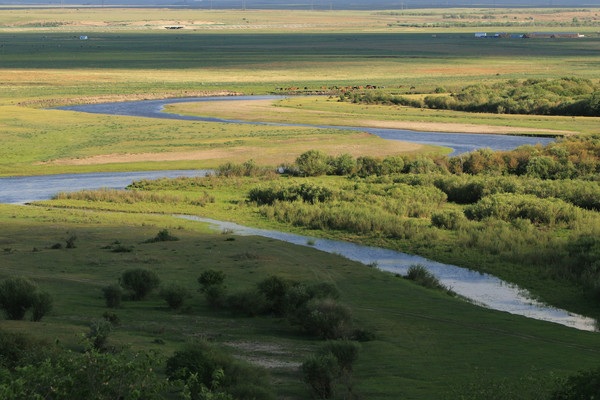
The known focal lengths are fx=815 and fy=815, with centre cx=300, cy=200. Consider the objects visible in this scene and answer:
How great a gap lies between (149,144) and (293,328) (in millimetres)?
50593

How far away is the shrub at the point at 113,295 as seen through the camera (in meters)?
24.7

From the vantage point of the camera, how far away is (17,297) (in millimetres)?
21703

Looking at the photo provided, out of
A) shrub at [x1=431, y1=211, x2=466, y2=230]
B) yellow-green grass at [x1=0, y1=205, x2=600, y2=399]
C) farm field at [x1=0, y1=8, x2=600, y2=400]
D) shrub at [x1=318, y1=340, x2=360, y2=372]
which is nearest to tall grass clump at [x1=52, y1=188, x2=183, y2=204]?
farm field at [x1=0, y1=8, x2=600, y2=400]

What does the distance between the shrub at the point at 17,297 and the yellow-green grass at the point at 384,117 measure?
65.1 metres

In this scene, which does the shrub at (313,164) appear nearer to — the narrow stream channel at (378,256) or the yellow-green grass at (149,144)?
the yellow-green grass at (149,144)

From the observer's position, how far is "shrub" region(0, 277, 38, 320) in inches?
853

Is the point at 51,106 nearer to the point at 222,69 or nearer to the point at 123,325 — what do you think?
the point at 222,69

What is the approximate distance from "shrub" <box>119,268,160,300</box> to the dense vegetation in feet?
248

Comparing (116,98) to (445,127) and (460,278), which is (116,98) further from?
(460,278)

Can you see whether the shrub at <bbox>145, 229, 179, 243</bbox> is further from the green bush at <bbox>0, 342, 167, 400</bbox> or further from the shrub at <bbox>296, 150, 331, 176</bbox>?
the green bush at <bbox>0, 342, 167, 400</bbox>

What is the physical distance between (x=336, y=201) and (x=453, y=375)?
28.6 meters

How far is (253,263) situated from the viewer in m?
32.9

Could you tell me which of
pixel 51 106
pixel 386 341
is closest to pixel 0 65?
pixel 51 106

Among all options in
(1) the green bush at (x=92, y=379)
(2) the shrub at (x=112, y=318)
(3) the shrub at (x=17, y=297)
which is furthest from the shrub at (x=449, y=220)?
(1) the green bush at (x=92, y=379)
